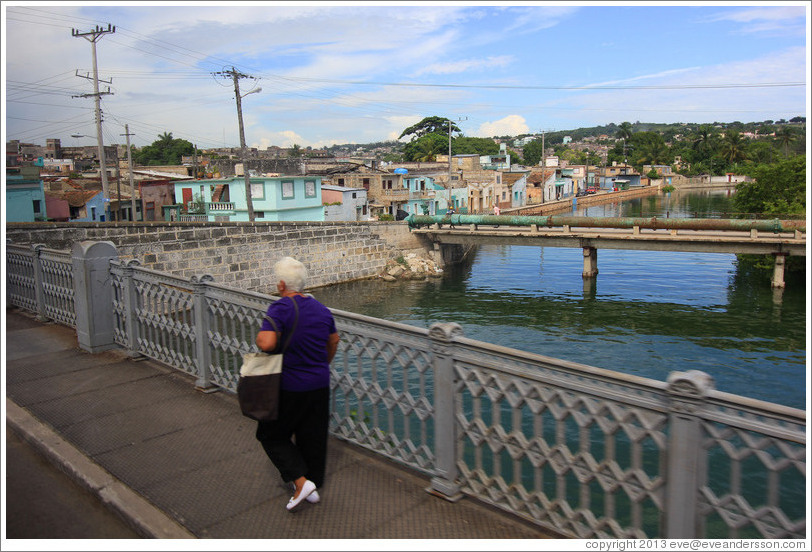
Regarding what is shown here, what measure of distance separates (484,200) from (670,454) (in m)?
65.1

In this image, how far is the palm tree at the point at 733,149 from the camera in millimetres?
128500

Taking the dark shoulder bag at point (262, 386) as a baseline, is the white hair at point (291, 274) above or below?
above

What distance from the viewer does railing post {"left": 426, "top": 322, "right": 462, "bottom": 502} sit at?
4105mm

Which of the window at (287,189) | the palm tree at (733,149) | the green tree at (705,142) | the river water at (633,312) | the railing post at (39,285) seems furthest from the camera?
the green tree at (705,142)

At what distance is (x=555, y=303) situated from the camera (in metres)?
29.1

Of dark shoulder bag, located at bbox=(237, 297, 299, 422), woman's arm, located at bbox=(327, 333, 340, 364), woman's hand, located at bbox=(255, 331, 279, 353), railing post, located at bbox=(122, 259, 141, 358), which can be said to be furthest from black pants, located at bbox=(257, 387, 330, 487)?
railing post, located at bbox=(122, 259, 141, 358)

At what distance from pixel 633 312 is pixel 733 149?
12041 cm

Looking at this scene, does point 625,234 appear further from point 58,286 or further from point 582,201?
point 582,201

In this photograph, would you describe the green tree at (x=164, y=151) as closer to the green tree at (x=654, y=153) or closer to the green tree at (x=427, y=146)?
the green tree at (x=427, y=146)

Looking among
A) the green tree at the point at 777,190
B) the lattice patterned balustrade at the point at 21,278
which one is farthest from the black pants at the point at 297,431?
the green tree at the point at 777,190

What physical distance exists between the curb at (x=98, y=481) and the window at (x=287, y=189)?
37701 mm

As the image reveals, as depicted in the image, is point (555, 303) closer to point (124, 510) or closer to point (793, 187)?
point (793, 187)

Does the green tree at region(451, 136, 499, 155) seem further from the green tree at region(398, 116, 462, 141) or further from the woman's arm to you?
the woman's arm

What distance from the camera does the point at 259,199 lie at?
140 feet
